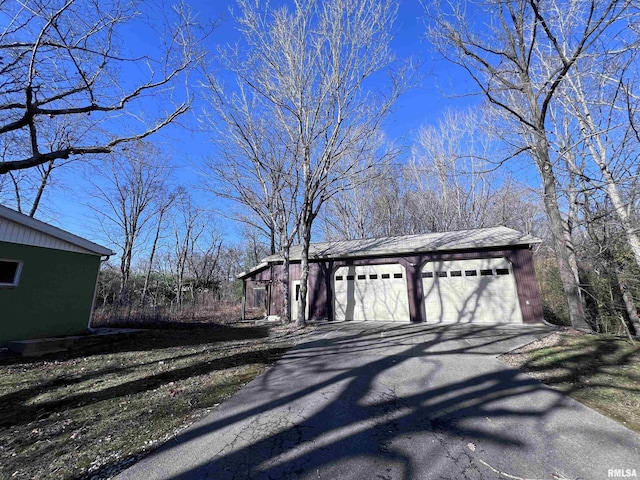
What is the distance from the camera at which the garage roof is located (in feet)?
33.9

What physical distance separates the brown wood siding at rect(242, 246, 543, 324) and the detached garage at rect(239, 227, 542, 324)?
0.02 m

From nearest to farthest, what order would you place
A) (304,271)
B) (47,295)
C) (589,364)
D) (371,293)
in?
(589,364), (47,295), (304,271), (371,293)

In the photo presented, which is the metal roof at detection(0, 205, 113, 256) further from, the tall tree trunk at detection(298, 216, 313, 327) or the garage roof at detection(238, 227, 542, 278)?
the garage roof at detection(238, 227, 542, 278)

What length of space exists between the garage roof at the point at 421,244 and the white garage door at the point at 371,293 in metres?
0.70

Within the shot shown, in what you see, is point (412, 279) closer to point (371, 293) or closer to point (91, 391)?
point (371, 293)

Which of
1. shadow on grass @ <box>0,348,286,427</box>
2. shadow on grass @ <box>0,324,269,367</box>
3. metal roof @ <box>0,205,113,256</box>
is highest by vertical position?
metal roof @ <box>0,205,113,256</box>

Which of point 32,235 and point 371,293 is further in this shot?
point 371,293

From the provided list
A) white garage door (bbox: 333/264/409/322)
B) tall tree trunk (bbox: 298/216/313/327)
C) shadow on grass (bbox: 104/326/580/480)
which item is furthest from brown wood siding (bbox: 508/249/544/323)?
tall tree trunk (bbox: 298/216/313/327)

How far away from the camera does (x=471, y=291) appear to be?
10500mm

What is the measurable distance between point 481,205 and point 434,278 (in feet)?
38.9

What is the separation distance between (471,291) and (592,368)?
6334mm

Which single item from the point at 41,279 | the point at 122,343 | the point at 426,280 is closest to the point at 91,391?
the point at 122,343

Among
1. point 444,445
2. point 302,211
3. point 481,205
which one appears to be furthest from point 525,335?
point 481,205

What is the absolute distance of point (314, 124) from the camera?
10.4 m
